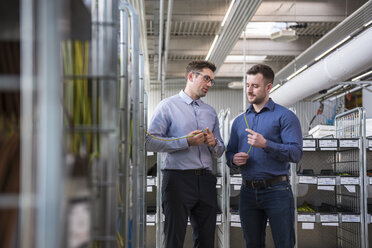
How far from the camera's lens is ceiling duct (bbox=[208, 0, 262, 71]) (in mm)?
6418

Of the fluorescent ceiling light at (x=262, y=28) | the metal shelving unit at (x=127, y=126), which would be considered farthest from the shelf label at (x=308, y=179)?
the fluorescent ceiling light at (x=262, y=28)

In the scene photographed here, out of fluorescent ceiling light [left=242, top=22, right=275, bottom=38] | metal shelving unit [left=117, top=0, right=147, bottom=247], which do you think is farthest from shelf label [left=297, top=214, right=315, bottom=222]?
fluorescent ceiling light [left=242, top=22, right=275, bottom=38]

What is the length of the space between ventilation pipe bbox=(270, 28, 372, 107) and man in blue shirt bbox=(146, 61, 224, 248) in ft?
10.0

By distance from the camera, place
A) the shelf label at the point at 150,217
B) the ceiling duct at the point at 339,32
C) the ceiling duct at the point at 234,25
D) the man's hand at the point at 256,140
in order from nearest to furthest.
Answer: the man's hand at the point at 256,140, the shelf label at the point at 150,217, the ceiling duct at the point at 234,25, the ceiling duct at the point at 339,32

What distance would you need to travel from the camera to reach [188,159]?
3088 mm

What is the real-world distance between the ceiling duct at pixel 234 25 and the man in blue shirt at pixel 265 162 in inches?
138

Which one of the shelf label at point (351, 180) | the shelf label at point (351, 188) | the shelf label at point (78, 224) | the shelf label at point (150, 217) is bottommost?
the shelf label at point (150, 217)

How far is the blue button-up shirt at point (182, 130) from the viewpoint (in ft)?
10.1

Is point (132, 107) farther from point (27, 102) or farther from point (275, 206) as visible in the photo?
point (27, 102)

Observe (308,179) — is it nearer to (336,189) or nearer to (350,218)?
(350,218)

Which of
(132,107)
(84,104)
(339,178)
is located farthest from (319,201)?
(84,104)

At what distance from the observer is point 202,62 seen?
3260 mm

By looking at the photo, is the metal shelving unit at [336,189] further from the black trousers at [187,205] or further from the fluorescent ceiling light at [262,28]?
the fluorescent ceiling light at [262,28]

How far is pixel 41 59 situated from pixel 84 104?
66 cm
